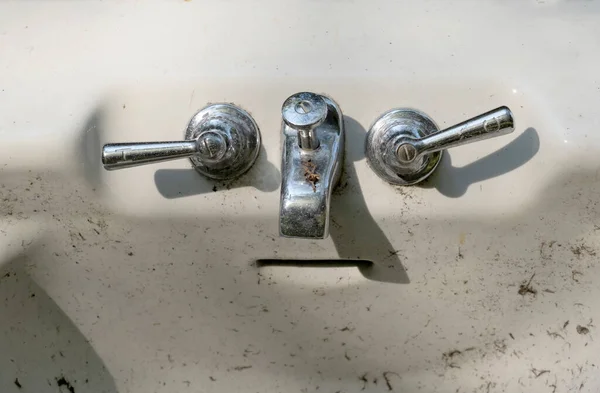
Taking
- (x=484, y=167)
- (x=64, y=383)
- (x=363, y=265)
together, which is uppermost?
(x=484, y=167)

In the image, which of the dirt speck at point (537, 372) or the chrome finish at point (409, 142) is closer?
the chrome finish at point (409, 142)

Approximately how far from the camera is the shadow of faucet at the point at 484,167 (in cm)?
45

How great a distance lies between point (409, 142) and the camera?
41cm

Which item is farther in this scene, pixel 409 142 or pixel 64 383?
pixel 64 383

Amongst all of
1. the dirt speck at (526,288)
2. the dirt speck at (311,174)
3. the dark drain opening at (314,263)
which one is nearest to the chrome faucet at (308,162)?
the dirt speck at (311,174)

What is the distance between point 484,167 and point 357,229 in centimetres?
11

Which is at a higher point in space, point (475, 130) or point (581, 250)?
point (475, 130)

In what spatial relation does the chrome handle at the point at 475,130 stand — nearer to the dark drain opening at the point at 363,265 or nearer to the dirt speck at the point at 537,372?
the dark drain opening at the point at 363,265

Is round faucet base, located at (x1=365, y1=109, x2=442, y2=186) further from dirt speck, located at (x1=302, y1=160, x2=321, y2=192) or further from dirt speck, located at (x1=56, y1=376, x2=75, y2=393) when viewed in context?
dirt speck, located at (x1=56, y1=376, x2=75, y2=393)

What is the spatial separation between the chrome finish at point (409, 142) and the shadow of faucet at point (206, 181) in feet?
0.27

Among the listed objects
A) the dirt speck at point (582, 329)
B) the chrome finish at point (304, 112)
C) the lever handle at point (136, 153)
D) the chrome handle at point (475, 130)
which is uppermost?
the chrome finish at point (304, 112)

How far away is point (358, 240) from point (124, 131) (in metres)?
0.22

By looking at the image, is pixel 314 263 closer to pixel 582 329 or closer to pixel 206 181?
pixel 206 181

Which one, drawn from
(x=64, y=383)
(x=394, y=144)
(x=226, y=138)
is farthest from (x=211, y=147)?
(x=64, y=383)
